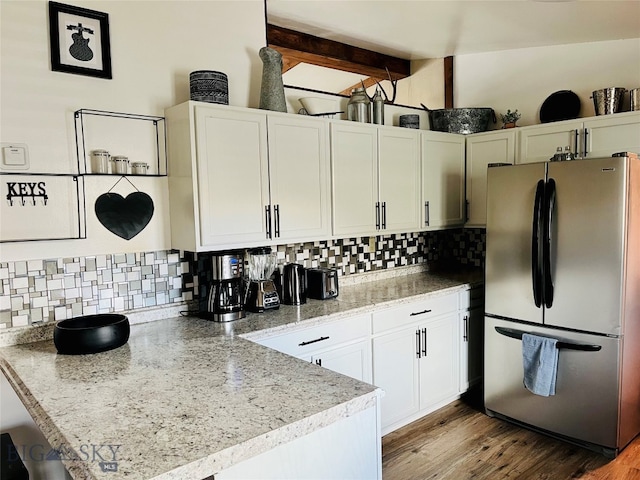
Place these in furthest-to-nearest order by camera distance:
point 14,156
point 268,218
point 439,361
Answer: point 439,361, point 268,218, point 14,156

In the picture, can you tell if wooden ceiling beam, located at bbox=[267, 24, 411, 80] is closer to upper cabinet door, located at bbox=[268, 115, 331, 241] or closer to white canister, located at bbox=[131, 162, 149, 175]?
upper cabinet door, located at bbox=[268, 115, 331, 241]

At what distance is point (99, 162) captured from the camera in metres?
2.29

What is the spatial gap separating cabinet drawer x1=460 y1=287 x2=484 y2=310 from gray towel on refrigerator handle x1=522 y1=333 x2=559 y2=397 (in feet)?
1.79

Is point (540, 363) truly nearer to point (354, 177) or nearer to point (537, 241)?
point (537, 241)

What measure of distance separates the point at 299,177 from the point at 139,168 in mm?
886

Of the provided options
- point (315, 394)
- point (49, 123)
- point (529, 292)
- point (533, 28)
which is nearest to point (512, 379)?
point (529, 292)

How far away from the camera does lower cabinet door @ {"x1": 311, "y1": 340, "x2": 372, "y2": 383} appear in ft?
8.42

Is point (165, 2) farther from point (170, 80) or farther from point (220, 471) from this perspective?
point (220, 471)

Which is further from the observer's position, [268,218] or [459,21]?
[459,21]

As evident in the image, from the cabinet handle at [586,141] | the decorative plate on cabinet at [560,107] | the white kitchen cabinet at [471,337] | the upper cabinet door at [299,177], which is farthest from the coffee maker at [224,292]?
the decorative plate on cabinet at [560,107]

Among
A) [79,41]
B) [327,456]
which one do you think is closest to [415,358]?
[327,456]

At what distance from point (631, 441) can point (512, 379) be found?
2.43ft

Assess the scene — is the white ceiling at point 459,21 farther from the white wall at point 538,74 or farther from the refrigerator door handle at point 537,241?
the refrigerator door handle at point 537,241

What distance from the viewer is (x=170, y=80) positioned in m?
2.54
